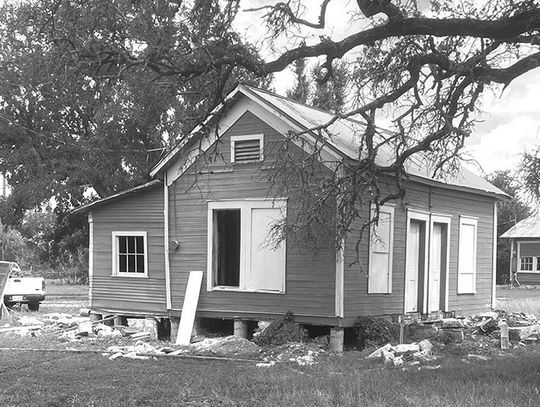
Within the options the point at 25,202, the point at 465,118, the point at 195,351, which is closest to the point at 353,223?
the point at 465,118

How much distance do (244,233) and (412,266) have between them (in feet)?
14.6

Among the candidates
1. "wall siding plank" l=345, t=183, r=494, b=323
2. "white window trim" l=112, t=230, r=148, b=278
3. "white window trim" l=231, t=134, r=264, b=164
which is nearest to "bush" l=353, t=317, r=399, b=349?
"wall siding plank" l=345, t=183, r=494, b=323

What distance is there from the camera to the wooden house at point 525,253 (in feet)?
143

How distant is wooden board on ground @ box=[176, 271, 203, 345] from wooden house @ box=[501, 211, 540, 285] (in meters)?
33.2

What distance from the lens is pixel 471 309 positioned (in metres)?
18.3

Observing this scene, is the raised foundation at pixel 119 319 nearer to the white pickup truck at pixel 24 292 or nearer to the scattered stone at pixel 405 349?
the white pickup truck at pixel 24 292

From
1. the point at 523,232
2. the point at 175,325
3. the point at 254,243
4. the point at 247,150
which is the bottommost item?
the point at 175,325

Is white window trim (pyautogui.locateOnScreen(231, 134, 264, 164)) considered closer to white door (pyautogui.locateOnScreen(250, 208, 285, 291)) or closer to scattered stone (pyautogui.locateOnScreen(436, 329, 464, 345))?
white door (pyautogui.locateOnScreen(250, 208, 285, 291))

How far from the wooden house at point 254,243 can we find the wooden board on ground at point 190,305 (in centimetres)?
17

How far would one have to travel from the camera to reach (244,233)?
14.1 metres

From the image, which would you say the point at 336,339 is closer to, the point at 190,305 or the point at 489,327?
the point at 190,305

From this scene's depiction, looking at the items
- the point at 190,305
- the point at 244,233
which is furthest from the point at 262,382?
the point at 190,305

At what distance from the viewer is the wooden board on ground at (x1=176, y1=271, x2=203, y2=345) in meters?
14.3

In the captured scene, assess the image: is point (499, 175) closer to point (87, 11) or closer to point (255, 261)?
point (255, 261)
